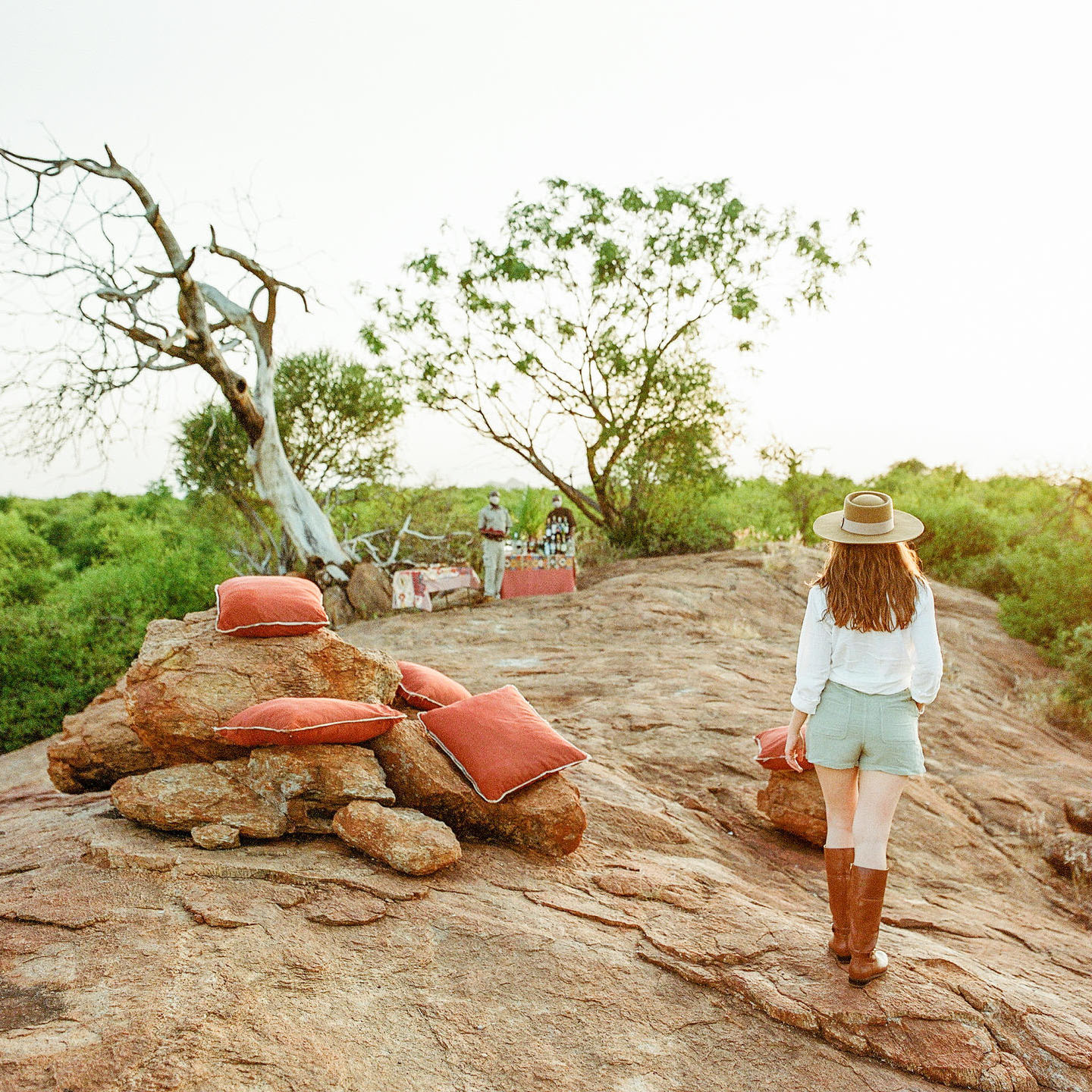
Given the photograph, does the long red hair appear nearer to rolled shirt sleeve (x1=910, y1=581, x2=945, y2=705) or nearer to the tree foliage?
rolled shirt sleeve (x1=910, y1=581, x2=945, y2=705)

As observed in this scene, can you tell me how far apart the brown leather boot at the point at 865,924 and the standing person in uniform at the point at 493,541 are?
35.6 feet

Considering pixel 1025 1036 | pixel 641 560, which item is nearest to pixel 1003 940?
pixel 1025 1036

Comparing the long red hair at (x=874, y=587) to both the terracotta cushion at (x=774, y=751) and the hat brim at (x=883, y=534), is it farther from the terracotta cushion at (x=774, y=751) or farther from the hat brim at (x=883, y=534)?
the terracotta cushion at (x=774, y=751)

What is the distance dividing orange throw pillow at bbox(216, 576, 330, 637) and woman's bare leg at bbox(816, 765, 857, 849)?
2612 mm

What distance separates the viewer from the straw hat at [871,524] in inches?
125

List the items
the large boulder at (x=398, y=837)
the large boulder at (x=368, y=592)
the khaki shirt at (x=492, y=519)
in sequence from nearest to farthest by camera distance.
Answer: the large boulder at (x=398, y=837) → the khaki shirt at (x=492, y=519) → the large boulder at (x=368, y=592)

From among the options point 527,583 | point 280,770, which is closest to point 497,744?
point 280,770

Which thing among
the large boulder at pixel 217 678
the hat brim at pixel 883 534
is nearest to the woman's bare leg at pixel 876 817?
the hat brim at pixel 883 534

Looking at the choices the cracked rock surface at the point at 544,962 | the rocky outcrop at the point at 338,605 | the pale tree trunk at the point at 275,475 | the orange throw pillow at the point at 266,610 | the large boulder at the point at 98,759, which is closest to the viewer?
the cracked rock surface at the point at 544,962

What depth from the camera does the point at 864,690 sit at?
3180mm

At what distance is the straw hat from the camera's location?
319cm

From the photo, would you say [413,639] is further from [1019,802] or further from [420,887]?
[420,887]

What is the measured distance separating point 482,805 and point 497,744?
29 cm

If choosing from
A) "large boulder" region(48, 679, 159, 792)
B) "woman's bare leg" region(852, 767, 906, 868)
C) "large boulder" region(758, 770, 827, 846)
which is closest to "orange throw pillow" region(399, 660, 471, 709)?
"large boulder" region(48, 679, 159, 792)
